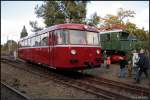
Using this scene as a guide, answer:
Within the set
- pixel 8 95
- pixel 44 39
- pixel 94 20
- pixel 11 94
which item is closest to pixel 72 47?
pixel 44 39

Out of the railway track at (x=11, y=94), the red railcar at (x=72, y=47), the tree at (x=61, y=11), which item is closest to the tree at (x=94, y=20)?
the tree at (x=61, y=11)

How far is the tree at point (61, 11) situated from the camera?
43.4 m

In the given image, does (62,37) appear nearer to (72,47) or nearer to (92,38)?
(72,47)

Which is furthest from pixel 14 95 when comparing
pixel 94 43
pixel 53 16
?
pixel 53 16

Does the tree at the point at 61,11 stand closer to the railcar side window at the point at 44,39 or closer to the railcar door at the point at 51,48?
the railcar side window at the point at 44,39

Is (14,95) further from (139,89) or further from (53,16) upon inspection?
(53,16)

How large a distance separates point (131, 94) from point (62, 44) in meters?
5.53

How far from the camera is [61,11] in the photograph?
4453cm

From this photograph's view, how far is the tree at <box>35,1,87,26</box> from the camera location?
43.4 meters

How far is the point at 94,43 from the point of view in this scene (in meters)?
16.6

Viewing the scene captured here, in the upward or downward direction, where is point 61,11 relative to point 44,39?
upward

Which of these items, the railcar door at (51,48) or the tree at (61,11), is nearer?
the railcar door at (51,48)

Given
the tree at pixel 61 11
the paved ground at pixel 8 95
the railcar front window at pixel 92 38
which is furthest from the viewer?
the tree at pixel 61 11

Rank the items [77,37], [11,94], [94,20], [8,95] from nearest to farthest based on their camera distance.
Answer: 1. [8,95]
2. [11,94]
3. [77,37]
4. [94,20]
